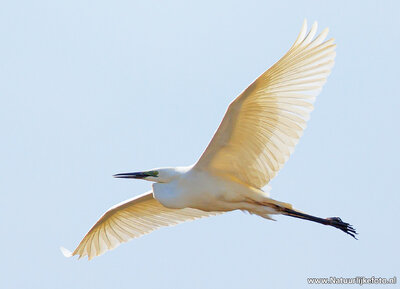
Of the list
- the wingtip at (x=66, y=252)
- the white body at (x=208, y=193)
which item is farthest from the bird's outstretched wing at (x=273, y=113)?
the wingtip at (x=66, y=252)

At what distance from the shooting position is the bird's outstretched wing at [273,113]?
10.4 meters

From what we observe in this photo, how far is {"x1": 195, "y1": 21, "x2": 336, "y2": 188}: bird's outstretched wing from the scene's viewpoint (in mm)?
10445

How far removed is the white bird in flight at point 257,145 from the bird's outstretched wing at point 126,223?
1389 millimetres

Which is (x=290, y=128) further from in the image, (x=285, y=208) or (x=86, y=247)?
(x=86, y=247)

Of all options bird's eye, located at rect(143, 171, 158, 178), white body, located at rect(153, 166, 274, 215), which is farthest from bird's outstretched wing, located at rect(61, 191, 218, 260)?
white body, located at rect(153, 166, 274, 215)

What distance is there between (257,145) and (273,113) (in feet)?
1.86

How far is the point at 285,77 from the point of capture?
10.7 meters

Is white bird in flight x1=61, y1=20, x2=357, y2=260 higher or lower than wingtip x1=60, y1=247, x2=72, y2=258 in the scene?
higher

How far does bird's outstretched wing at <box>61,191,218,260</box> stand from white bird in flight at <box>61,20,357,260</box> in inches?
54.7

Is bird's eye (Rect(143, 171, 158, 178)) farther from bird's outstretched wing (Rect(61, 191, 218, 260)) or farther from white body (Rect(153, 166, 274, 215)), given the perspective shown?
bird's outstretched wing (Rect(61, 191, 218, 260))

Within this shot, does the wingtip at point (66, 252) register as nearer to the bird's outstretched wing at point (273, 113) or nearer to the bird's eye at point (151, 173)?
the bird's eye at point (151, 173)

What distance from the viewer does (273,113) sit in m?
10.8

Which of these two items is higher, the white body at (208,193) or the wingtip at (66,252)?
the white body at (208,193)

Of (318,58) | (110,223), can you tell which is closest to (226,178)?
(318,58)
